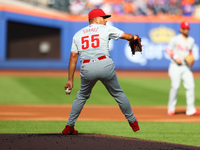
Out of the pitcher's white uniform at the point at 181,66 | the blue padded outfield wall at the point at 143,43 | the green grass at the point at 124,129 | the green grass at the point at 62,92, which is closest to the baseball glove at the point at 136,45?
the green grass at the point at 124,129

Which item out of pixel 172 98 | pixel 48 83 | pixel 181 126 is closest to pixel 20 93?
pixel 48 83

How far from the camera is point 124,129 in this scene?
7316 millimetres

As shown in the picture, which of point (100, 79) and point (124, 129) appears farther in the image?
point (124, 129)

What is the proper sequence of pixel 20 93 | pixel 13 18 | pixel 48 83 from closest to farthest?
pixel 20 93 < pixel 48 83 < pixel 13 18

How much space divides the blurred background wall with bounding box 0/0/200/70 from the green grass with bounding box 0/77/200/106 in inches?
258

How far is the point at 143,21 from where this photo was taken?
25797mm

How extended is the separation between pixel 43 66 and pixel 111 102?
12453mm

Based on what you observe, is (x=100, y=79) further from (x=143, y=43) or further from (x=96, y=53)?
(x=143, y=43)

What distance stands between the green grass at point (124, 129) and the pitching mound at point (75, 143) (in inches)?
34.1

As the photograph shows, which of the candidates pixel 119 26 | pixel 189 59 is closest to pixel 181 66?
pixel 189 59

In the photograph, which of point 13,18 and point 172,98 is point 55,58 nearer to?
point 13,18

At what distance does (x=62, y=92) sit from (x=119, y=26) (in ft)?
38.3

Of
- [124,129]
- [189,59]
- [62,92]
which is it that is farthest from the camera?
[62,92]

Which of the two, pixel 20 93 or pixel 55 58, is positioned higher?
pixel 55 58
